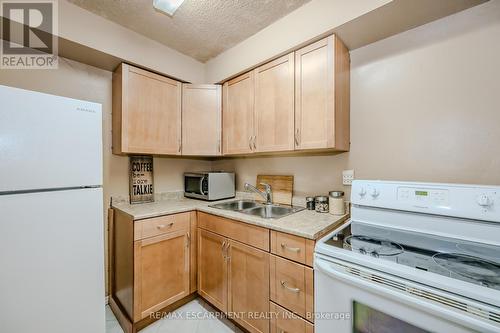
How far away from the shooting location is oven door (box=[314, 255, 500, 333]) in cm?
67

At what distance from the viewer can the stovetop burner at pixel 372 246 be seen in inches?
37.5

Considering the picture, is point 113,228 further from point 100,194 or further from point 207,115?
point 207,115

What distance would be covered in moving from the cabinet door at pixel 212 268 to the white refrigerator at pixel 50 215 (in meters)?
0.72

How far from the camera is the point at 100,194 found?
134 centimetres

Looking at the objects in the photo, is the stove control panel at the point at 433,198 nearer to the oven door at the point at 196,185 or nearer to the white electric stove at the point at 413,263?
the white electric stove at the point at 413,263

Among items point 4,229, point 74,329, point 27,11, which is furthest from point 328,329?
point 27,11

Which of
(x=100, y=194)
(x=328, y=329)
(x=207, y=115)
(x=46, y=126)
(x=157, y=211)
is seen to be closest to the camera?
(x=328, y=329)

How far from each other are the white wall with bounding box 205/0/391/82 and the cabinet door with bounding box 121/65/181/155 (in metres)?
0.54

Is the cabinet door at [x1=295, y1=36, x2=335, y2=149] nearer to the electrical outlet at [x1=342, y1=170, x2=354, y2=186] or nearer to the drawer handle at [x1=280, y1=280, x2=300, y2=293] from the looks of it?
the electrical outlet at [x1=342, y1=170, x2=354, y2=186]

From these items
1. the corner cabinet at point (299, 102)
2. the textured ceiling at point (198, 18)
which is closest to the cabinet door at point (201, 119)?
the corner cabinet at point (299, 102)

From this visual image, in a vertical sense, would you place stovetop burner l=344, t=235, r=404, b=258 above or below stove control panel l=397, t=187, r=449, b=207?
below

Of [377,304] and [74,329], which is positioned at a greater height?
[377,304]

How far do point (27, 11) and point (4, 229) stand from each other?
1367 millimetres

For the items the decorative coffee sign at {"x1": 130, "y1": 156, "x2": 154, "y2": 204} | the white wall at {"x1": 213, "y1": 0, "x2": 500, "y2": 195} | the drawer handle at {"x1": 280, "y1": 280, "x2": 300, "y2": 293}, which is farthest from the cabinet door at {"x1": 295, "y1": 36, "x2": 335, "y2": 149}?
the decorative coffee sign at {"x1": 130, "y1": 156, "x2": 154, "y2": 204}
